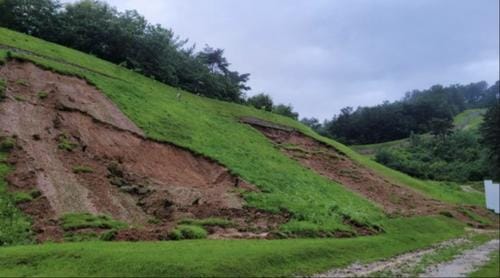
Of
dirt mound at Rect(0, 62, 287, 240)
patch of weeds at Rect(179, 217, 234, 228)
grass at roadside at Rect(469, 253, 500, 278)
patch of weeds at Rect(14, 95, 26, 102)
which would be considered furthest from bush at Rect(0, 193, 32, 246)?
grass at roadside at Rect(469, 253, 500, 278)

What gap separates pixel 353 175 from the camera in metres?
40.3

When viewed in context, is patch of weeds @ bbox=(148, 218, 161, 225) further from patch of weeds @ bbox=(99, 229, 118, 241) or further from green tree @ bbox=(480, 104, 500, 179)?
green tree @ bbox=(480, 104, 500, 179)

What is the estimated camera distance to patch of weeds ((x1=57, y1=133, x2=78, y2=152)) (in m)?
23.0

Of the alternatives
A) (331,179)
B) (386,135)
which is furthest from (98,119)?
(386,135)

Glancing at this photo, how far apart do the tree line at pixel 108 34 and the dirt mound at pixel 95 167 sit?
14.4m

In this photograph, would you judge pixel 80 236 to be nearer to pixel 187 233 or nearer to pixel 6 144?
pixel 187 233

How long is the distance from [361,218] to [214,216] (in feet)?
30.1

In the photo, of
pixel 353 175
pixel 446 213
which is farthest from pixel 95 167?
pixel 446 213

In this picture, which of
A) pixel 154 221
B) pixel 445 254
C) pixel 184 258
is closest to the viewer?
pixel 184 258

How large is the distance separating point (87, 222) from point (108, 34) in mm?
30574

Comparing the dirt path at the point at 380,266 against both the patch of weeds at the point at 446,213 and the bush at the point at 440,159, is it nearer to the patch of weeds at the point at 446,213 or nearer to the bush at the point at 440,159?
the patch of weeds at the point at 446,213

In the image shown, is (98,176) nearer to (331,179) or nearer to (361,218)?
(361,218)

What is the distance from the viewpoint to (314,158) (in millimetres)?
41312

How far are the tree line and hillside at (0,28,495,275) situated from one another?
5.83 m
